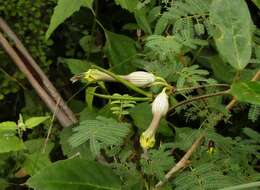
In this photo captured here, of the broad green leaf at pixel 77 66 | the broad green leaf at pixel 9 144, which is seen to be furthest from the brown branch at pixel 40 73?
the broad green leaf at pixel 9 144

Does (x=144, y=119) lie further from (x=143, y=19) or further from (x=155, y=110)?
(x=155, y=110)

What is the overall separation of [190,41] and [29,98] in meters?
0.90

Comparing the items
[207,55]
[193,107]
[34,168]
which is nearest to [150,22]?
[207,55]

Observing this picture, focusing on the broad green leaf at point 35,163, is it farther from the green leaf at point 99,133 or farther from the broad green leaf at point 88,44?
the broad green leaf at point 88,44

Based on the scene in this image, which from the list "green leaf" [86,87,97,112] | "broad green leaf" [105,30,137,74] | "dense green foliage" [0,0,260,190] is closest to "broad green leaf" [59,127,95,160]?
"dense green foliage" [0,0,260,190]

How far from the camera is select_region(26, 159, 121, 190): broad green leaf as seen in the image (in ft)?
2.88

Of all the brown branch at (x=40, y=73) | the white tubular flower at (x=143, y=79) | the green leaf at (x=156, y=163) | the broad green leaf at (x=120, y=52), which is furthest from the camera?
the brown branch at (x=40, y=73)

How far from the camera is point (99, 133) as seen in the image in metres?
0.98

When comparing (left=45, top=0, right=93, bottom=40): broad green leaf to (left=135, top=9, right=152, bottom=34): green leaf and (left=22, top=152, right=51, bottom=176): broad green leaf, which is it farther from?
(left=22, top=152, right=51, bottom=176): broad green leaf

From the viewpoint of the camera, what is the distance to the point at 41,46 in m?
1.88

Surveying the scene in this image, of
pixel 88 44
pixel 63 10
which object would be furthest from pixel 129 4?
pixel 88 44

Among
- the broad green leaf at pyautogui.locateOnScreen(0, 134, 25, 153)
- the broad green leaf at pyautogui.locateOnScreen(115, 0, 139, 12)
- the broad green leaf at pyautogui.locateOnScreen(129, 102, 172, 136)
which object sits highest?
the broad green leaf at pyautogui.locateOnScreen(115, 0, 139, 12)

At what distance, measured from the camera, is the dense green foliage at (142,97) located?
35.1 inches

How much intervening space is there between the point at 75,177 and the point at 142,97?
1.09 ft
